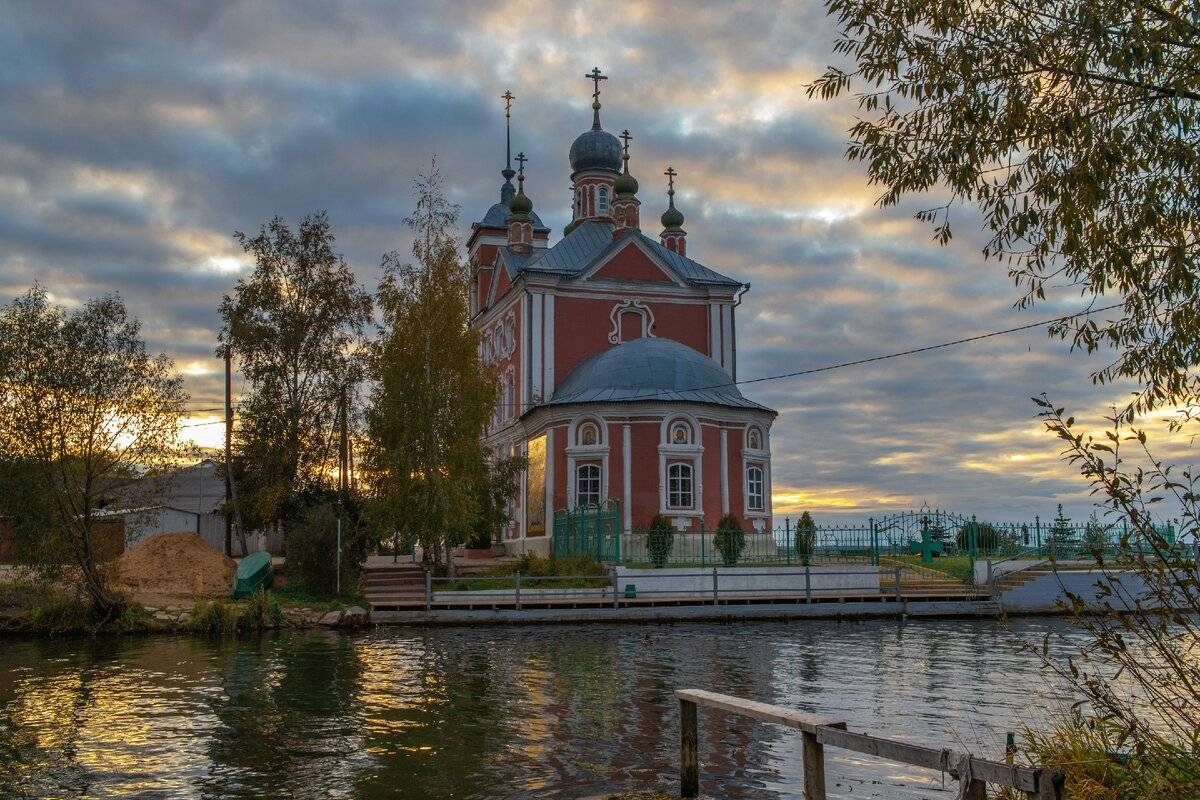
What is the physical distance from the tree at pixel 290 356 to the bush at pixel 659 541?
394 inches

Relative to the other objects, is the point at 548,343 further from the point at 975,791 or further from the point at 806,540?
the point at 975,791

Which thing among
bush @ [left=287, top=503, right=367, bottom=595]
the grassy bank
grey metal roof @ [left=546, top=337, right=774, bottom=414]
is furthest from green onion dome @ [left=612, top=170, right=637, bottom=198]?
the grassy bank

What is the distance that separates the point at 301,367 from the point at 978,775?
29191 mm

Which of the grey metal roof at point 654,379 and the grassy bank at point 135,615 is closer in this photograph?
the grassy bank at point 135,615

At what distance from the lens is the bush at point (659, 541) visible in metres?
28.8

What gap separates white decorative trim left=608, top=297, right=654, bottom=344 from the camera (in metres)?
38.6

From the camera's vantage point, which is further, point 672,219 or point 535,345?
point 672,219

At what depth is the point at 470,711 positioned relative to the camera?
464 inches

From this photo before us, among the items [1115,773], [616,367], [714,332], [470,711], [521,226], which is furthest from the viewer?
[521,226]

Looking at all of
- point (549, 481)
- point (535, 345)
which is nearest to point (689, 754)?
point (549, 481)

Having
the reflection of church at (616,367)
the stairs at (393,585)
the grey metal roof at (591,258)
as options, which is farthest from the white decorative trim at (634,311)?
the stairs at (393,585)

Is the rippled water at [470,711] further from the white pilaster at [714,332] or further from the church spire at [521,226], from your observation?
the church spire at [521,226]

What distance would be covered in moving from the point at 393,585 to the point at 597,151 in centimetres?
2369

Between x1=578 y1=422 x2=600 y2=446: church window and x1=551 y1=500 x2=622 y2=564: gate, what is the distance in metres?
2.31
